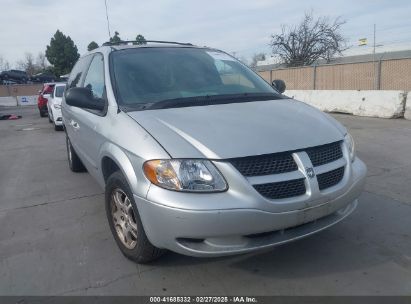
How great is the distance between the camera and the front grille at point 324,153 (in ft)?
9.36

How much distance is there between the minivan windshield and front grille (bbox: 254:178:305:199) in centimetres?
114

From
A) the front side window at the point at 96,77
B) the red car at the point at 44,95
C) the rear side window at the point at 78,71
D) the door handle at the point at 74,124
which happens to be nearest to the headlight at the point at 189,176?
the front side window at the point at 96,77

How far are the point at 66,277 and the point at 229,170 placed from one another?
1.63m

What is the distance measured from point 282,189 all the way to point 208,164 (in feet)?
1.78

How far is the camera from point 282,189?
105 inches

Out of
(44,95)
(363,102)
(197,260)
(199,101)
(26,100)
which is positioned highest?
(199,101)

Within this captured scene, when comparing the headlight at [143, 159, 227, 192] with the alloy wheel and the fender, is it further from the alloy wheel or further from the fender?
the alloy wheel

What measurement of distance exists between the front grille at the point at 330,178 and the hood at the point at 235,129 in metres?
0.24

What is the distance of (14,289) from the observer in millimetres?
2947

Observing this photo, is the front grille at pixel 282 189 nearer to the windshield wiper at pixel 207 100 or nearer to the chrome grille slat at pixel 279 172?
the chrome grille slat at pixel 279 172

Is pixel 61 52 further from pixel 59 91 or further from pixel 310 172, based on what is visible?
pixel 310 172

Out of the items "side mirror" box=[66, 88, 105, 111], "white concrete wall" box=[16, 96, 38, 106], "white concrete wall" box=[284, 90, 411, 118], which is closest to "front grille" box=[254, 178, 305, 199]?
"side mirror" box=[66, 88, 105, 111]

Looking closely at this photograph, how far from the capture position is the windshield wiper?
332cm

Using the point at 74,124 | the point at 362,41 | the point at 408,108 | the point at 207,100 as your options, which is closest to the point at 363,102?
the point at 408,108
